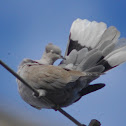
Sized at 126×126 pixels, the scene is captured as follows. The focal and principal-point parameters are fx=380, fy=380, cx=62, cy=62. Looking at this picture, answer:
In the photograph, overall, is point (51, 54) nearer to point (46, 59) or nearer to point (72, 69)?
point (46, 59)

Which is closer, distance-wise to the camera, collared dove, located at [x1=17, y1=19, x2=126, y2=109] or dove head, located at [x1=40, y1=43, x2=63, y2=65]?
collared dove, located at [x1=17, y1=19, x2=126, y2=109]

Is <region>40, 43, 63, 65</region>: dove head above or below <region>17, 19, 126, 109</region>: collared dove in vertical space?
above

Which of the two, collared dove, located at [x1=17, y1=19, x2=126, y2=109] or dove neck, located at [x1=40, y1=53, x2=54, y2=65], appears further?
dove neck, located at [x1=40, y1=53, x2=54, y2=65]

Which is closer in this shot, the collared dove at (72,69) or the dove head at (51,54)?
the collared dove at (72,69)

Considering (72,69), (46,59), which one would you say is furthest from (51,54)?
(72,69)

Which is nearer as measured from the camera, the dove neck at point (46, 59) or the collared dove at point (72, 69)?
the collared dove at point (72, 69)

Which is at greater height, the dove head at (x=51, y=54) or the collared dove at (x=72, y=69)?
the dove head at (x=51, y=54)
